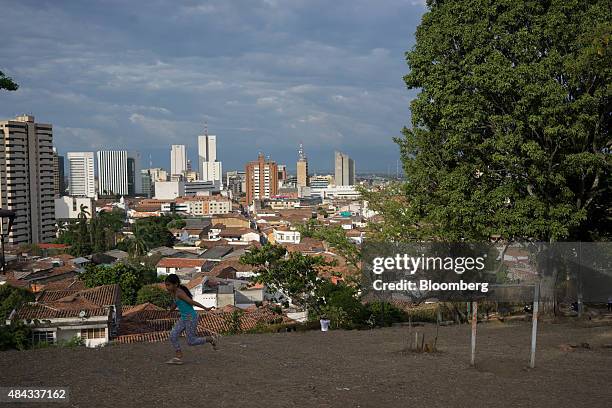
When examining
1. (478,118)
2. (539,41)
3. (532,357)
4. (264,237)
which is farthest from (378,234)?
(264,237)

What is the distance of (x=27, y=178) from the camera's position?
84.7m

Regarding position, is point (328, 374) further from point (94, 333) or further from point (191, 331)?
point (94, 333)

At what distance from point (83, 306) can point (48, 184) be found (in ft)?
243

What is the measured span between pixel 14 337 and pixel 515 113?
8.92 metres

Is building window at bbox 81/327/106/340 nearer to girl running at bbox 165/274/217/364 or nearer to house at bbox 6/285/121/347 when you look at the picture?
house at bbox 6/285/121/347

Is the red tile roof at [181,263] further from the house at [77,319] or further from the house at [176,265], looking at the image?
the house at [77,319]

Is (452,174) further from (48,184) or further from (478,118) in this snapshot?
(48,184)

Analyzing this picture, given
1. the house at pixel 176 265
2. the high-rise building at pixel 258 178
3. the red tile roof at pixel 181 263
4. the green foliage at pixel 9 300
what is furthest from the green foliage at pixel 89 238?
the high-rise building at pixel 258 178

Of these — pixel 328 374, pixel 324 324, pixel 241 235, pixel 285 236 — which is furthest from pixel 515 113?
pixel 241 235

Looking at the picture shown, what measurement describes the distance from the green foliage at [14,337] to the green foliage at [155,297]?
73.3 ft

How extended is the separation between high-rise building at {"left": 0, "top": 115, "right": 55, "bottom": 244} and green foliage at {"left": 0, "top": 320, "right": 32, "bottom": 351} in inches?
2954

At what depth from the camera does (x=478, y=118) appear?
11.1m

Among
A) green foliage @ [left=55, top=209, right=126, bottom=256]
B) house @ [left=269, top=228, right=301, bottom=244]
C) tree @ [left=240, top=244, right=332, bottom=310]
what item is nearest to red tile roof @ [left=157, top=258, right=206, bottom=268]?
green foliage @ [left=55, top=209, right=126, bottom=256]

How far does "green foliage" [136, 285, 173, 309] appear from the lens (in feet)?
109
